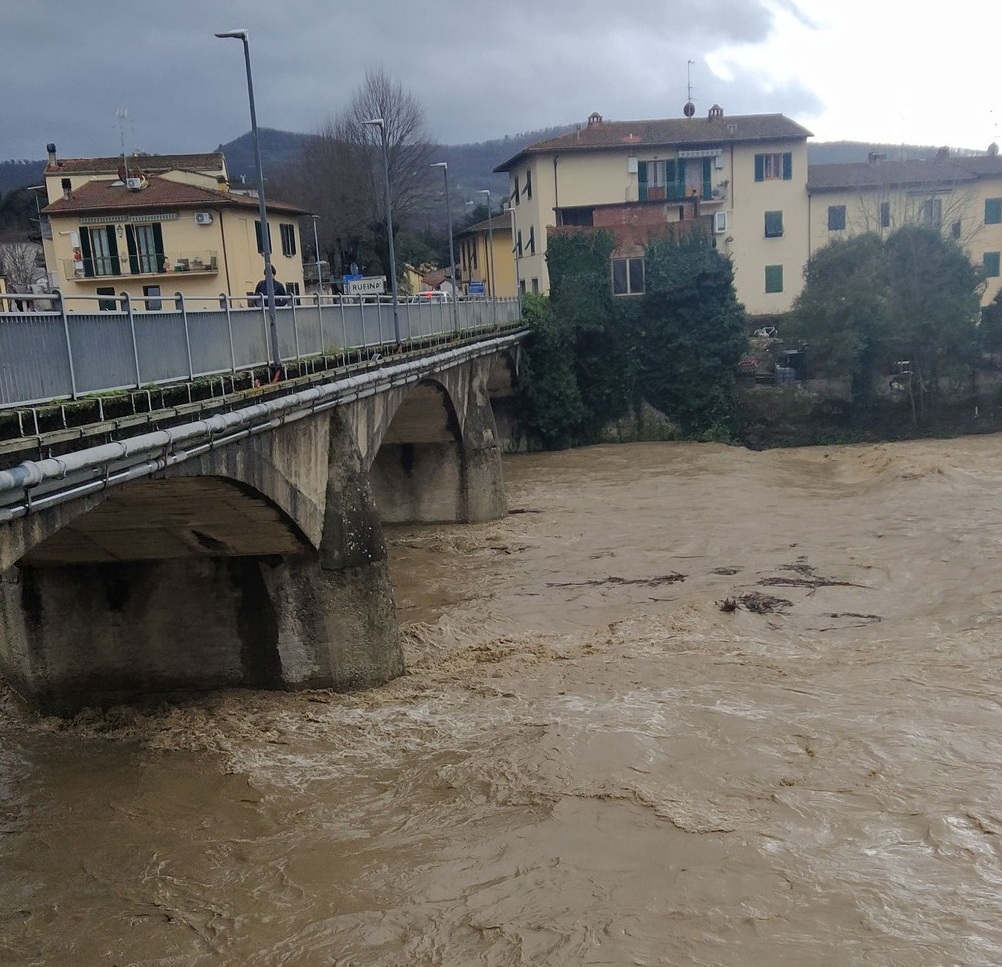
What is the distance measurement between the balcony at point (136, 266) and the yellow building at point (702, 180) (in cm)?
1814

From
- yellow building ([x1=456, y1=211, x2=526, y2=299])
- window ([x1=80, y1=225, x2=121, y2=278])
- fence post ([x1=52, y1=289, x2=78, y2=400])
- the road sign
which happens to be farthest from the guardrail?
yellow building ([x1=456, y1=211, x2=526, y2=299])

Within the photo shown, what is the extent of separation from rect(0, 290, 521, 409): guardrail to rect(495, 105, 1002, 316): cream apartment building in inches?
1379

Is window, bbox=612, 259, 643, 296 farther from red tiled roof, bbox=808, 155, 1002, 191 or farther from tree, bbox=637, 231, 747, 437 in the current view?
red tiled roof, bbox=808, 155, 1002, 191

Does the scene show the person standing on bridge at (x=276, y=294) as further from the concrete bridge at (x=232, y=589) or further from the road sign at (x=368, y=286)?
the road sign at (x=368, y=286)

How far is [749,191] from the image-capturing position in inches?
2099

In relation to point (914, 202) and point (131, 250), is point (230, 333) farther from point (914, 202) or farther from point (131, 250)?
point (914, 202)

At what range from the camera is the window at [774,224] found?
53719 mm

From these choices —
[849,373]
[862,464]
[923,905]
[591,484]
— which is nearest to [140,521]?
[923,905]

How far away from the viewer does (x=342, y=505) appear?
55.8 feet

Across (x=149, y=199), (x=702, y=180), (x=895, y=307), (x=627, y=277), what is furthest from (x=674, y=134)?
(x=149, y=199)

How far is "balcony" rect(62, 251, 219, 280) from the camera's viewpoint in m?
40.6

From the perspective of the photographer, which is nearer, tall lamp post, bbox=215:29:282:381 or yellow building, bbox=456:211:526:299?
tall lamp post, bbox=215:29:282:381

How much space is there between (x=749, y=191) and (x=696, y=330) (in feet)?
37.2

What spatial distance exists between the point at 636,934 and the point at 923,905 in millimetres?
2731
